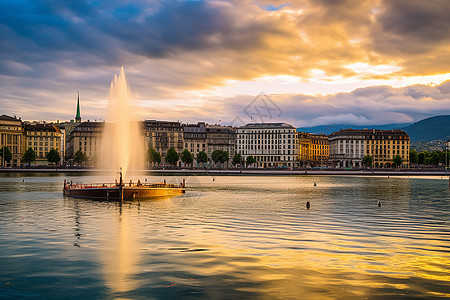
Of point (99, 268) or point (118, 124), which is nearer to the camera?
point (99, 268)

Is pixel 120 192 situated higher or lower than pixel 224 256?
higher

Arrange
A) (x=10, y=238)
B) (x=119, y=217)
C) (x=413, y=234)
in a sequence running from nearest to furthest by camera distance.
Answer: (x=10, y=238) < (x=413, y=234) < (x=119, y=217)

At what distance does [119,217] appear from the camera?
46.5 metres

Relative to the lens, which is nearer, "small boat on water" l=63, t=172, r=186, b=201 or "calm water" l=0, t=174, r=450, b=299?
"calm water" l=0, t=174, r=450, b=299

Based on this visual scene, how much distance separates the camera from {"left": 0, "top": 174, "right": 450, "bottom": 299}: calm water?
20.0m

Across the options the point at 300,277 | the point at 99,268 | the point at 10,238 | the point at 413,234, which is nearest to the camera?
the point at 300,277

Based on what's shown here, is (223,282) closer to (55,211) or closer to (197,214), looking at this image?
(197,214)

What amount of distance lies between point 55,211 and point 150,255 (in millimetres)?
28033

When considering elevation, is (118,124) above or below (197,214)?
above

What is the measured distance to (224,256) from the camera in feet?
87.1

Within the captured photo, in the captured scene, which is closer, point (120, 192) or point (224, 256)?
point (224, 256)

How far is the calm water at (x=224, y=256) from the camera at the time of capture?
20.0 m

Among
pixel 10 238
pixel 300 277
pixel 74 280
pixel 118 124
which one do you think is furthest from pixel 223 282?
pixel 118 124

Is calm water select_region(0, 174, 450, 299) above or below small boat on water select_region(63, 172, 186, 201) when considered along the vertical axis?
below
